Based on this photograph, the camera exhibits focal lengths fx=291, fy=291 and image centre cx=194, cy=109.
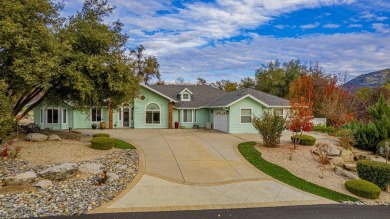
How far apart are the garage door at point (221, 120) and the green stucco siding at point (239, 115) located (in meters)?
0.84

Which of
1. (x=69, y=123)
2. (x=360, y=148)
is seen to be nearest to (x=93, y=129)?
(x=69, y=123)

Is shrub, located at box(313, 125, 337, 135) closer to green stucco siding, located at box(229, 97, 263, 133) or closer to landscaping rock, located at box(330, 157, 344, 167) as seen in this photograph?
green stucco siding, located at box(229, 97, 263, 133)

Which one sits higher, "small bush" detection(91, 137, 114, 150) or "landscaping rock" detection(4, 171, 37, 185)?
"small bush" detection(91, 137, 114, 150)

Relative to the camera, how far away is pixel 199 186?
432 inches

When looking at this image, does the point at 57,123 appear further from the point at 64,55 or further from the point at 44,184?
the point at 44,184

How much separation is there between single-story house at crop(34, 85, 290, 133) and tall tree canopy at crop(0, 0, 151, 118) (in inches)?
322

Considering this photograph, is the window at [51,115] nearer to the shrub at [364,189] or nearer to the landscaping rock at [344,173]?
the landscaping rock at [344,173]

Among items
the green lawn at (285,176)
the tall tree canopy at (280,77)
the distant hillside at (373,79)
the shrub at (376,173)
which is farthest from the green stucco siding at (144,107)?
the distant hillside at (373,79)

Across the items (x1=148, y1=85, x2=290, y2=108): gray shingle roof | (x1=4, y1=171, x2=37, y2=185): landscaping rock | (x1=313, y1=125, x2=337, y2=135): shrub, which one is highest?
(x1=148, y1=85, x2=290, y2=108): gray shingle roof

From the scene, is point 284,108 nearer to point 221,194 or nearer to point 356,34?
point 356,34

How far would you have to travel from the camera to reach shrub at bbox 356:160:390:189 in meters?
11.4

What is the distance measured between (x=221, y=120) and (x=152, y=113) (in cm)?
746

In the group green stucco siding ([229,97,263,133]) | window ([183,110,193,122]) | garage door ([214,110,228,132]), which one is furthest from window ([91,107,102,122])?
green stucco siding ([229,97,263,133])

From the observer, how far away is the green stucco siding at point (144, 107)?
29.8m
